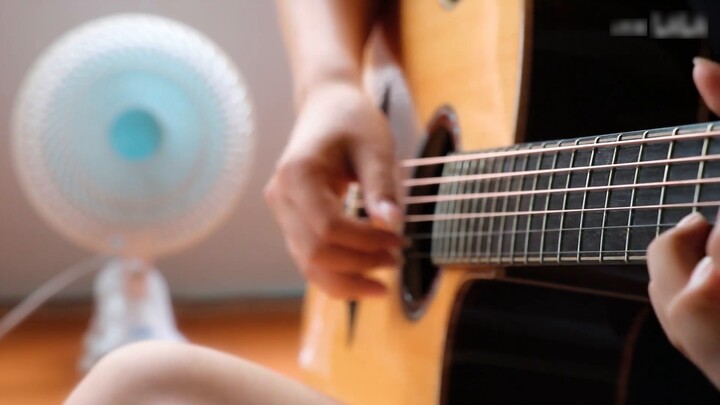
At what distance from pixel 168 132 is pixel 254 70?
0.50 meters

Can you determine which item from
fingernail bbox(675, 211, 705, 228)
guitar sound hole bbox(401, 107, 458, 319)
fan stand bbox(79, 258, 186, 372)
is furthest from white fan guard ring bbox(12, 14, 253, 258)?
fingernail bbox(675, 211, 705, 228)

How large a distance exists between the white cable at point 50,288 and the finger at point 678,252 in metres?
1.45

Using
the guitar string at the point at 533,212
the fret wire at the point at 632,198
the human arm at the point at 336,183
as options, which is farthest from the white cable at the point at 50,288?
the fret wire at the point at 632,198

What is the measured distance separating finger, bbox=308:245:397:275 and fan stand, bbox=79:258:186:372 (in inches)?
26.7

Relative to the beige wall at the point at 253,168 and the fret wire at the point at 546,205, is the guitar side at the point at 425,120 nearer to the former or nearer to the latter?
the fret wire at the point at 546,205

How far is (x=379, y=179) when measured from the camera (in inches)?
30.8

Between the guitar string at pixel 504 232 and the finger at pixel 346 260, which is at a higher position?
the guitar string at pixel 504 232

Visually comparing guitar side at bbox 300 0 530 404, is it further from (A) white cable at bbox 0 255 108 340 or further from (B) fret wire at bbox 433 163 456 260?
(A) white cable at bbox 0 255 108 340

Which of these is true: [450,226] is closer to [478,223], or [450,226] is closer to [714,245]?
[478,223]

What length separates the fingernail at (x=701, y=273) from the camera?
0.41m

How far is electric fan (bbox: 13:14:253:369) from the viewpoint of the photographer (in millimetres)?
1278

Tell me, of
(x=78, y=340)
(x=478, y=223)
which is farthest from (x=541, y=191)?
(x=78, y=340)

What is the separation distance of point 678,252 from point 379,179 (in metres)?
0.38

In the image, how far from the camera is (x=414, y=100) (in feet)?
3.07
